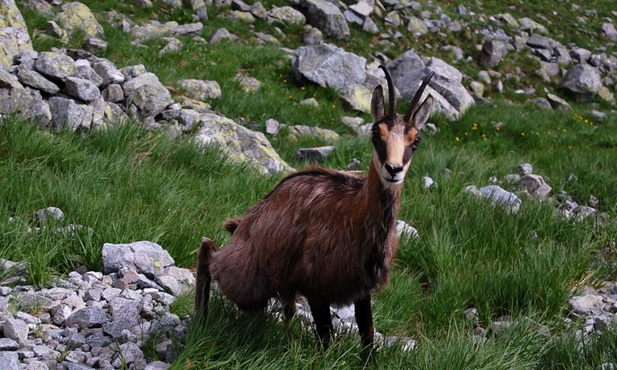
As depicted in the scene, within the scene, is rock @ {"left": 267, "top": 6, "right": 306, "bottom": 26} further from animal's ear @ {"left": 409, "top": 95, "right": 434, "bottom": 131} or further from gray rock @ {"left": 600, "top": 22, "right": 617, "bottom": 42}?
animal's ear @ {"left": 409, "top": 95, "right": 434, "bottom": 131}

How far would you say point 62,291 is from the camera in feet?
13.5

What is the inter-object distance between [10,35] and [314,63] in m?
5.63

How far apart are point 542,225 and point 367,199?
134 inches

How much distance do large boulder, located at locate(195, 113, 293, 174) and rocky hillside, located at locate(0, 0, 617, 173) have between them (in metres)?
0.02

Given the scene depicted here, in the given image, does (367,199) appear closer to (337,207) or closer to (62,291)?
(337,207)

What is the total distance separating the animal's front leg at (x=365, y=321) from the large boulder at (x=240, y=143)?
395 centimetres

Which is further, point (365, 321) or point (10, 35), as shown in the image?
point (10, 35)

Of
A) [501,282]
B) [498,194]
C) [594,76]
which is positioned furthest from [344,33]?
[501,282]

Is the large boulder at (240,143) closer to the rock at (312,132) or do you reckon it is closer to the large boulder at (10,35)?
the rock at (312,132)

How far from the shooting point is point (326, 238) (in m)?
3.54

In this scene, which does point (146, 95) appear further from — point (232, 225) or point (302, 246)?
point (302, 246)

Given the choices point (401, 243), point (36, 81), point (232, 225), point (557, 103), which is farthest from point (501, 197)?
point (557, 103)

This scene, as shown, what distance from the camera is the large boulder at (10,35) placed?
8109mm

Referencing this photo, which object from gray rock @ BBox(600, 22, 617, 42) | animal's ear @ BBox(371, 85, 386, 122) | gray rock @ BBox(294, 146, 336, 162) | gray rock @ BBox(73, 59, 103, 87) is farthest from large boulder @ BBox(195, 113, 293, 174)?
gray rock @ BBox(600, 22, 617, 42)
